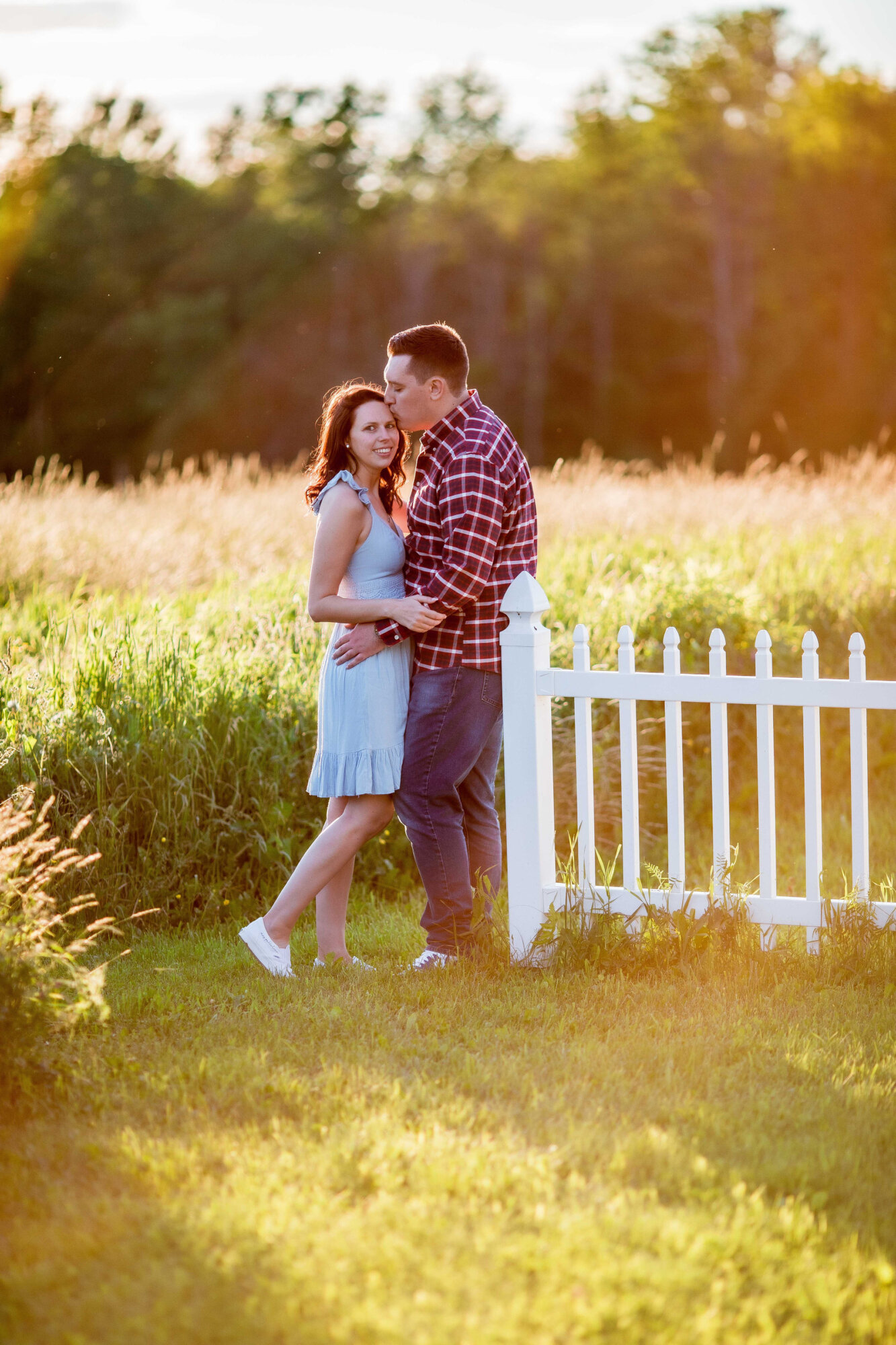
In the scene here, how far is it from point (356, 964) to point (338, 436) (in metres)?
1.79

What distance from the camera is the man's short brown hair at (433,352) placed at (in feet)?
13.0

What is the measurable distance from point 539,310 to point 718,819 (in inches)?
1521

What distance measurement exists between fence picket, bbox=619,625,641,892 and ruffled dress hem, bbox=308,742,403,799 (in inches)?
29.9

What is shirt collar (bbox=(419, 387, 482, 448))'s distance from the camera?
13.2ft

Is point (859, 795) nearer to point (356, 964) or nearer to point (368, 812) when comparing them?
point (368, 812)

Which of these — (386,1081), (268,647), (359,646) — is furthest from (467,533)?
(268,647)

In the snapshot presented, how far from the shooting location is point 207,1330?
7.52 ft

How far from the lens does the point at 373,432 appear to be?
4.07m

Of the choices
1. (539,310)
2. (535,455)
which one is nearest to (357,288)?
(539,310)

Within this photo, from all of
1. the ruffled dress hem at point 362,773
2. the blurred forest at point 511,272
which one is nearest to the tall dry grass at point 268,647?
the ruffled dress hem at point 362,773

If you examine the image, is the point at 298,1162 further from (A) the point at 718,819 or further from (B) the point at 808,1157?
(A) the point at 718,819

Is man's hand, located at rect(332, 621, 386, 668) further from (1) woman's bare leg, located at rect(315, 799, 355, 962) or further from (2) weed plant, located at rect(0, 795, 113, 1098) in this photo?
(2) weed plant, located at rect(0, 795, 113, 1098)

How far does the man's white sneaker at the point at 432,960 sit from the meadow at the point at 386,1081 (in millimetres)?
84

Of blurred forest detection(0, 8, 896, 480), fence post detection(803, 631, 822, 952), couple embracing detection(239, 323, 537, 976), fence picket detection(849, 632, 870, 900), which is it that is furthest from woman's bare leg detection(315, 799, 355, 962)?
blurred forest detection(0, 8, 896, 480)
